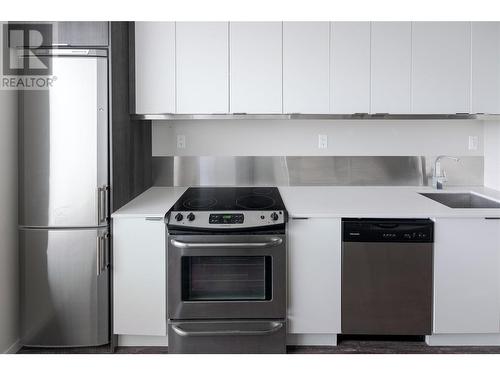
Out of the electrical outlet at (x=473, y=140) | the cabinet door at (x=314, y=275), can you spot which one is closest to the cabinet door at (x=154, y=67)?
the cabinet door at (x=314, y=275)

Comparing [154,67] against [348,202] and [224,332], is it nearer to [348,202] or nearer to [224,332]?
[348,202]

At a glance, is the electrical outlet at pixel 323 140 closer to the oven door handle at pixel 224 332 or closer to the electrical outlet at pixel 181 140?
the electrical outlet at pixel 181 140

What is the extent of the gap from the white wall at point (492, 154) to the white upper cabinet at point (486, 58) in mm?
293

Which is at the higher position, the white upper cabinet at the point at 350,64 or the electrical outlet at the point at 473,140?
the white upper cabinet at the point at 350,64

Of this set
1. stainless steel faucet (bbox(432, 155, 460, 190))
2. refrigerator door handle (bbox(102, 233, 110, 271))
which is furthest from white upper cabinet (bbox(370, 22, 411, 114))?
refrigerator door handle (bbox(102, 233, 110, 271))

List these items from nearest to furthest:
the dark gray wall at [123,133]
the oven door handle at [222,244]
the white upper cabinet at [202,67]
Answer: the oven door handle at [222,244] → the dark gray wall at [123,133] → the white upper cabinet at [202,67]

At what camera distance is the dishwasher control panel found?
2.29 metres

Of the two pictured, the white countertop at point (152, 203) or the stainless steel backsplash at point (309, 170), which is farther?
the stainless steel backsplash at point (309, 170)

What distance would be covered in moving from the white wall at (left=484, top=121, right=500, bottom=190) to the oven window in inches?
71.1

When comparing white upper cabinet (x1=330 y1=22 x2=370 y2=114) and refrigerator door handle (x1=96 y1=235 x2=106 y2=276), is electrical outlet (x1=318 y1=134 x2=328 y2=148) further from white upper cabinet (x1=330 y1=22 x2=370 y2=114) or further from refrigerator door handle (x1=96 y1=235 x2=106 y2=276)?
refrigerator door handle (x1=96 y1=235 x2=106 y2=276)

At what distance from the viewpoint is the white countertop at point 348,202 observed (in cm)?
230

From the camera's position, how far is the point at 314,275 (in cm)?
233

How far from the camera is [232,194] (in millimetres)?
2832

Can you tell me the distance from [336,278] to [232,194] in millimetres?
915
